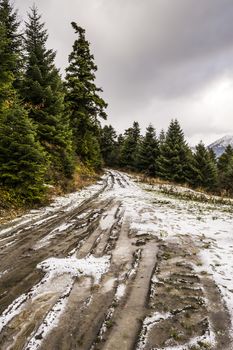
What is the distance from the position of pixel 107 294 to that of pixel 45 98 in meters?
16.9

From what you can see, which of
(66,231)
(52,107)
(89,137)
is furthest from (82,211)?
(89,137)

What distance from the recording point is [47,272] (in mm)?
5418

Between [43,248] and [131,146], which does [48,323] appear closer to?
[43,248]

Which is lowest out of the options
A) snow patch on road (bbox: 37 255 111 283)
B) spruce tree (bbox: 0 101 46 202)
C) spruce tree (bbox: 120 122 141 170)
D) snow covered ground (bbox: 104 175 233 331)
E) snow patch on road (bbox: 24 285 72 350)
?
snow patch on road (bbox: 24 285 72 350)

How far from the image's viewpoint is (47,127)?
18.5 m

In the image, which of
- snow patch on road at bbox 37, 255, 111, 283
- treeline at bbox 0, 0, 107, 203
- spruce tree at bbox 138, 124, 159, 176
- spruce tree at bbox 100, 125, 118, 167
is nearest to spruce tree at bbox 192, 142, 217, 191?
spruce tree at bbox 138, 124, 159, 176

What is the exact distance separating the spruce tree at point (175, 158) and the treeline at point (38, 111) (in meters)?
9.11

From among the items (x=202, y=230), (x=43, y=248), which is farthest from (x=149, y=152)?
(x=43, y=248)

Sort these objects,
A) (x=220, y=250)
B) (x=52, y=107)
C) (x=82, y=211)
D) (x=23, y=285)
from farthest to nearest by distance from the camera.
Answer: (x=52, y=107) → (x=82, y=211) → (x=220, y=250) → (x=23, y=285)

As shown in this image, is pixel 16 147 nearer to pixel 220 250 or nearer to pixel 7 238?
pixel 7 238

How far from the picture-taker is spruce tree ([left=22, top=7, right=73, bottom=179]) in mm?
18719

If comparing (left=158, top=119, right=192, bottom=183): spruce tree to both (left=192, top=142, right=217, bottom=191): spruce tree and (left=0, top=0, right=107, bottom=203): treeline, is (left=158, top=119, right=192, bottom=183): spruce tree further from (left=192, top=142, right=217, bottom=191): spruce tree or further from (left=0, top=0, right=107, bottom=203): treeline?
(left=0, top=0, right=107, bottom=203): treeline

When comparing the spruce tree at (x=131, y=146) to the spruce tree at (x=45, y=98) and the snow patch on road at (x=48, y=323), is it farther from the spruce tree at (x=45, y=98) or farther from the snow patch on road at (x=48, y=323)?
the snow patch on road at (x=48, y=323)

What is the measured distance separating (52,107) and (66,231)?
12.6m
